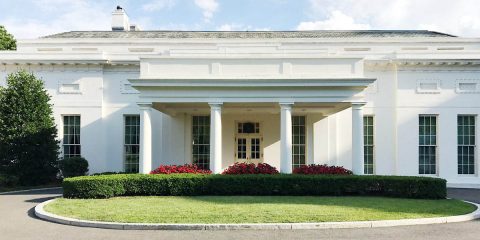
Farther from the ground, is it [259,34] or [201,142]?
[259,34]

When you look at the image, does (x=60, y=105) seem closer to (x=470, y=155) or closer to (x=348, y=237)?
(x=348, y=237)

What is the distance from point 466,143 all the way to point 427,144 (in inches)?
85.3

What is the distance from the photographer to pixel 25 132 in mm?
22016

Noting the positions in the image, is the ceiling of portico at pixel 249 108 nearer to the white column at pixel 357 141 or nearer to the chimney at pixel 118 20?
the white column at pixel 357 141

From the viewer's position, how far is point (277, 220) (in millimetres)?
11328

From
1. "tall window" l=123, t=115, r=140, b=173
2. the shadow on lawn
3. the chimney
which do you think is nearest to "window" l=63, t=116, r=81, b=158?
"tall window" l=123, t=115, r=140, b=173

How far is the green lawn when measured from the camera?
11680mm

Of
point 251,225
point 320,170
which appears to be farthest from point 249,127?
point 251,225

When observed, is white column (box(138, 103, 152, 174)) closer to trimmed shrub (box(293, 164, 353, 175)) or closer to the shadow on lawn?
the shadow on lawn

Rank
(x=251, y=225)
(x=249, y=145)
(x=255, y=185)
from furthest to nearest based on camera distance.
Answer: (x=249, y=145) < (x=255, y=185) < (x=251, y=225)

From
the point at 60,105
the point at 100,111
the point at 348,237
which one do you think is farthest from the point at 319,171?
the point at 60,105

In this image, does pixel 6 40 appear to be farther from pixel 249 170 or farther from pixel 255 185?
pixel 255 185

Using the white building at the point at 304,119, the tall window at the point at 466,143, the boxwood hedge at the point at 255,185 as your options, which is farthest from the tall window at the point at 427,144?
the boxwood hedge at the point at 255,185

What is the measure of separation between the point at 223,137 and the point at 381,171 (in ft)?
29.7
